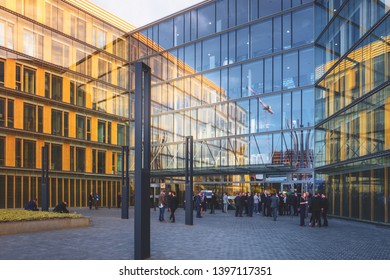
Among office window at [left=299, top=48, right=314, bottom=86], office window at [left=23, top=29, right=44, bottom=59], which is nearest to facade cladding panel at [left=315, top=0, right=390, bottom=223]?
office window at [left=299, top=48, right=314, bottom=86]

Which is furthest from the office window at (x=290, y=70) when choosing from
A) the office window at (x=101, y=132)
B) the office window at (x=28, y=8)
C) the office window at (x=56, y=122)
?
the office window at (x=28, y=8)

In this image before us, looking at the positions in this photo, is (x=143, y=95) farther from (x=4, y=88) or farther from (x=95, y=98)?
(x=95, y=98)

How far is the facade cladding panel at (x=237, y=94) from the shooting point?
30828mm

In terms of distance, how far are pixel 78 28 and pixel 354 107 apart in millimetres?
28489

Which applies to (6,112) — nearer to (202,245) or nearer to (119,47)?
(119,47)

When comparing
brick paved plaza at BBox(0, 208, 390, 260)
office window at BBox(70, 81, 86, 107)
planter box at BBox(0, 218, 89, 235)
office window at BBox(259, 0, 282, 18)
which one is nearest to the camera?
brick paved plaza at BBox(0, 208, 390, 260)

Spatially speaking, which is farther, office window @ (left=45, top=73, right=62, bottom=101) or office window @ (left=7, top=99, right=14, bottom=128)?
office window @ (left=45, top=73, right=62, bottom=101)

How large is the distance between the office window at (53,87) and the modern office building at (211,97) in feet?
0.33

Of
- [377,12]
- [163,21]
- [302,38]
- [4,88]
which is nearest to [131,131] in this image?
[163,21]

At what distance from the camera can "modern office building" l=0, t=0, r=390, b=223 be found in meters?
22.8

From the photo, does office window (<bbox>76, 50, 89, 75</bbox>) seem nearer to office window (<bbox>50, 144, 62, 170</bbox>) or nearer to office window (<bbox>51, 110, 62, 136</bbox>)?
office window (<bbox>51, 110, 62, 136</bbox>)

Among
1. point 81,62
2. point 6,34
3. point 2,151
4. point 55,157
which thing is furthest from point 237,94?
point 2,151

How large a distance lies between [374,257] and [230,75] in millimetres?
25990

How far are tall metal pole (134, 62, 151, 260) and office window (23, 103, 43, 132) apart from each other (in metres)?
28.1
